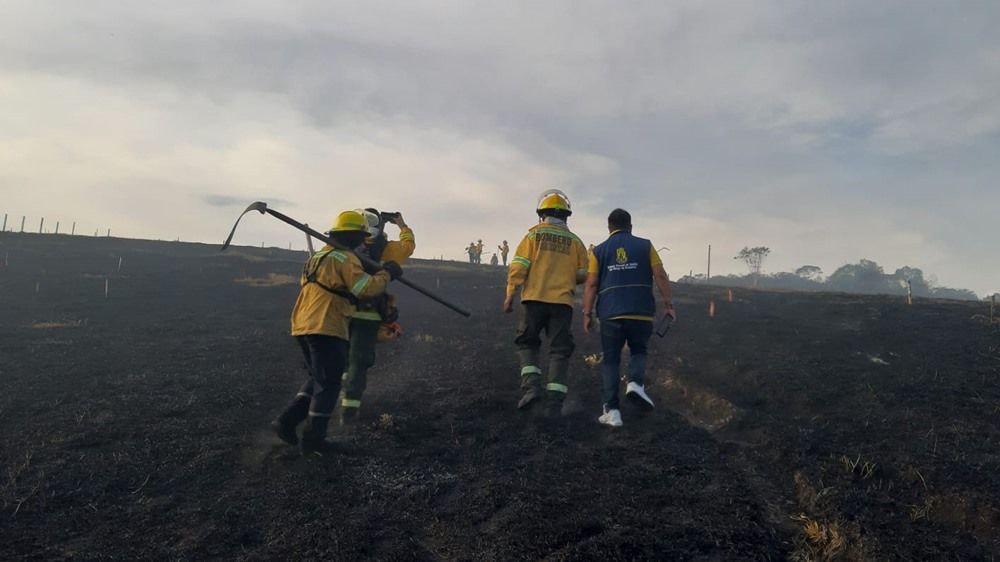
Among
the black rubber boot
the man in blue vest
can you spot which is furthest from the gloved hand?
the man in blue vest

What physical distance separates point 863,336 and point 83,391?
1270cm

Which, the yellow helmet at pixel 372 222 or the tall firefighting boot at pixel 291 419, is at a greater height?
the yellow helmet at pixel 372 222

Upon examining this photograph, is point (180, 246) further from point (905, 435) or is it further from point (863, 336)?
point (905, 435)

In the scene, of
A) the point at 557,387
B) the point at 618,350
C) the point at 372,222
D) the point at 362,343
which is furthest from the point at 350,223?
the point at 618,350

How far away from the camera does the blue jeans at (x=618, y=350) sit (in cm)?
589

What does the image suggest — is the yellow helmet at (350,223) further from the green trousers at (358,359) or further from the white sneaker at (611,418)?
the white sneaker at (611,418)

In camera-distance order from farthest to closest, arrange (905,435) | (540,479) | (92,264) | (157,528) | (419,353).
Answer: (92,264)
(419,353)
(905,435)
(540,479)
(157,528)

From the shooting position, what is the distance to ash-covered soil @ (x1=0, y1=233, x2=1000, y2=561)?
3.55 meters

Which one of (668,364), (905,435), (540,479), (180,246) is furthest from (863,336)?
(180,246)

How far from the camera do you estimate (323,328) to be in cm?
512

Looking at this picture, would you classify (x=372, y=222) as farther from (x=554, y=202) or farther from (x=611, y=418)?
(x=611, y=418)

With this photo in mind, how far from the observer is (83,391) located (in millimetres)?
7566

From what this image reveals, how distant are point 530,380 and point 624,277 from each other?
144cm

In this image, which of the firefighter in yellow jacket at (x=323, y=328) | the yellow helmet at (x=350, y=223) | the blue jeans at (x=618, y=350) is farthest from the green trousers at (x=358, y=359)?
the blue jeans at (x=618, y=350)
